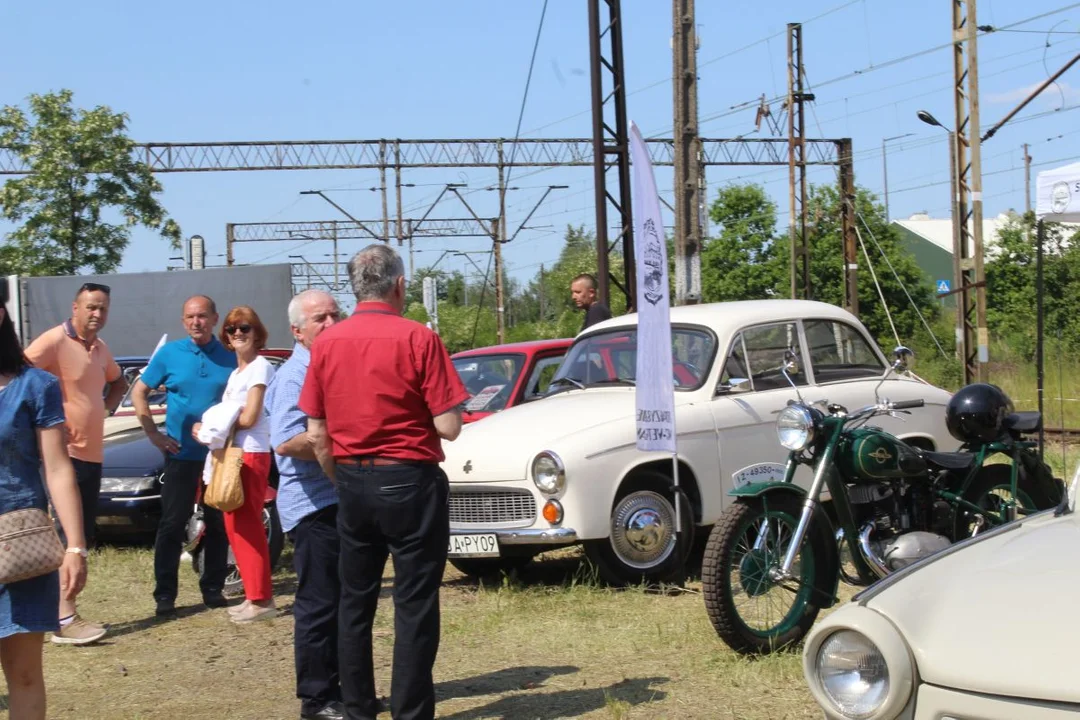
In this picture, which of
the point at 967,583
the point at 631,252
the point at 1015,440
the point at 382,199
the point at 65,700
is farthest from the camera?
the point at 382,199

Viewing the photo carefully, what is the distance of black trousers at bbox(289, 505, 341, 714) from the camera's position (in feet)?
17.3

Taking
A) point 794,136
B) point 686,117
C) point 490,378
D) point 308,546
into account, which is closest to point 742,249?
point 794,136

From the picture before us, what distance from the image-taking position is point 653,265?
8.02m

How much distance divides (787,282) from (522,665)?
5263 cm

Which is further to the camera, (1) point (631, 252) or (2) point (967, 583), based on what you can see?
(1) point (631, 252)

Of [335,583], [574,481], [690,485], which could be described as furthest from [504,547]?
[335,583]

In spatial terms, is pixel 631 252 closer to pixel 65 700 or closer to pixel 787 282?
→ pixel 65 700

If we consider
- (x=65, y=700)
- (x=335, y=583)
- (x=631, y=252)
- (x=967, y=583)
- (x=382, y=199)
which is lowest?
(x=65, y=700)

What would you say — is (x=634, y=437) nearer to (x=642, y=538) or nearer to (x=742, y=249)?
(x=642, y=538)

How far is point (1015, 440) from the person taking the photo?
6848 millimetres

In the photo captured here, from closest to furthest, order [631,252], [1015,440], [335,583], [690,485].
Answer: [335,583] → [1015,440] → [690,485] → [631,252]

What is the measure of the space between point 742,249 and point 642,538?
174ft

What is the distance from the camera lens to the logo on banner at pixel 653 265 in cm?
787

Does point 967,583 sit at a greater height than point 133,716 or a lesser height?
greater
